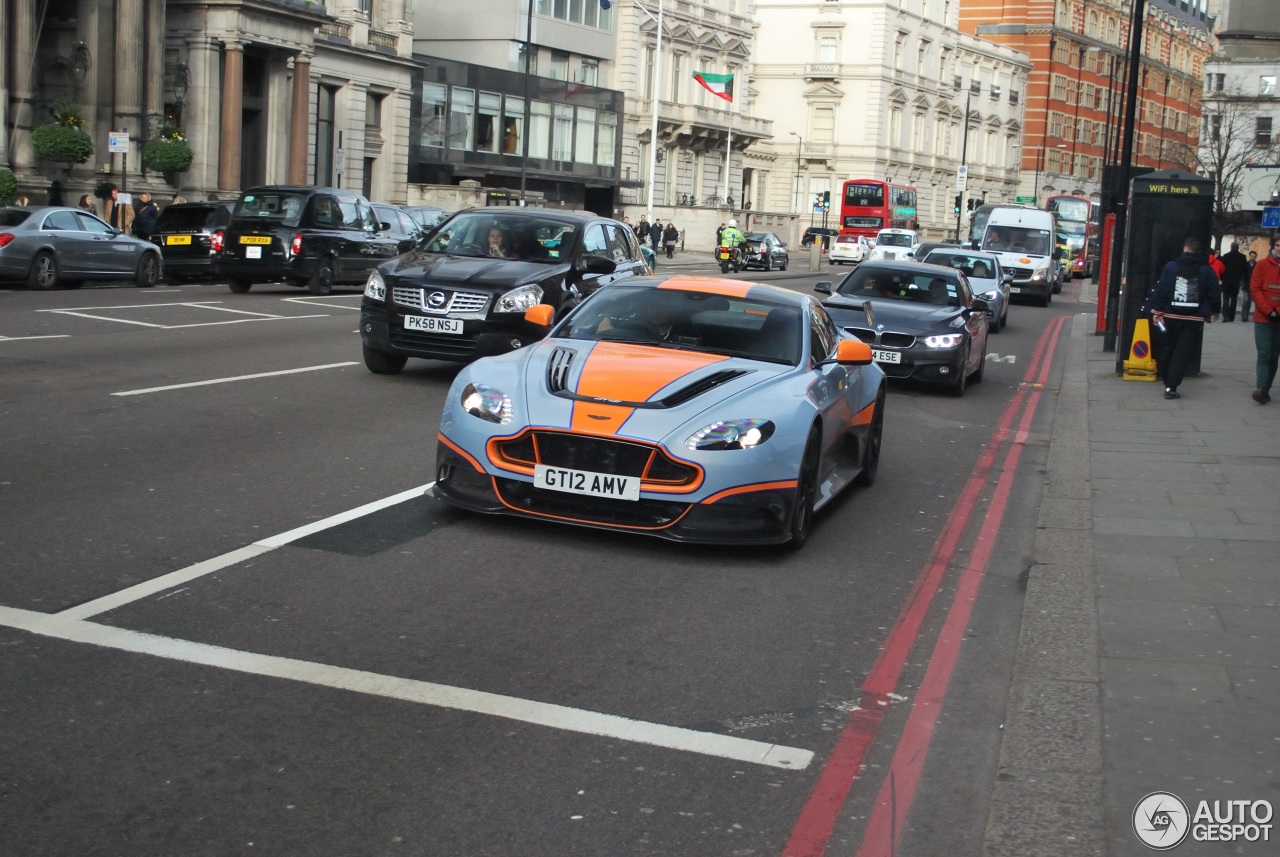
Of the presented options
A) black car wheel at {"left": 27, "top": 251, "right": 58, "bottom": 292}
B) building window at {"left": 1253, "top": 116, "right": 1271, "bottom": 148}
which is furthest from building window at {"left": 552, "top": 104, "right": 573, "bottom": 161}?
black car wheel at {"left": 27, "top": 251, "right": 58, "bottom": 292}

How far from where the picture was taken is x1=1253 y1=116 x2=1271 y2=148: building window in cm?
6819

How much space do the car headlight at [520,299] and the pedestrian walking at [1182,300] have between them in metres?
7.29

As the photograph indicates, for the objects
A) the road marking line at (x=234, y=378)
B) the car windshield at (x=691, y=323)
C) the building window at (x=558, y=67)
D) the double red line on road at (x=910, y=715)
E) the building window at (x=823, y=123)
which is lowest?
the double red line on road at (x=910, y=715)

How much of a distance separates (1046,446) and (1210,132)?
61468 millimetres

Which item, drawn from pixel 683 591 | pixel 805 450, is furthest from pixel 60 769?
pixel 805 450

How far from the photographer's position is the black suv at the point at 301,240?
81.3 feet

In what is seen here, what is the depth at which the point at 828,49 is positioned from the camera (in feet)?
333

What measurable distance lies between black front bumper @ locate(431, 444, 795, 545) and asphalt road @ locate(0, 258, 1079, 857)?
17 centimetres

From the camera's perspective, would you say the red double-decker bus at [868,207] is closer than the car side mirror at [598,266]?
No

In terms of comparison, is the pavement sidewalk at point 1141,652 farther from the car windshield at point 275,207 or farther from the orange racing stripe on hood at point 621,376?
the car windshield at point 275,207

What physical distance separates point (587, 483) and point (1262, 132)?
72.2 m

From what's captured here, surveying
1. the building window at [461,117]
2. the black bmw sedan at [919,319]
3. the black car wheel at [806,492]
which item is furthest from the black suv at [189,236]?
the building window at [461,117]

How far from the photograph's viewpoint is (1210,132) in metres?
68.9

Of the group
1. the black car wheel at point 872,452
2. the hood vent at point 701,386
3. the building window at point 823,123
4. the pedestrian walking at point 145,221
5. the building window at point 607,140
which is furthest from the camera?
the building window at point 823,123
